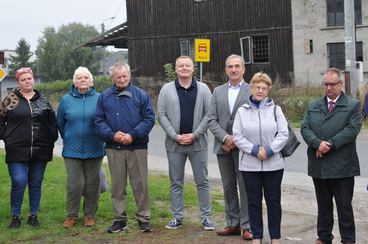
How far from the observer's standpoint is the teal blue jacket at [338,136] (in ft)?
19.7

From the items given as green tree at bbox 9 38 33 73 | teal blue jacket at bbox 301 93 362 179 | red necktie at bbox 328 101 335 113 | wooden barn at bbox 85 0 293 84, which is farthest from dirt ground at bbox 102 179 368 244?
green tree at bbox 9 38 33 73

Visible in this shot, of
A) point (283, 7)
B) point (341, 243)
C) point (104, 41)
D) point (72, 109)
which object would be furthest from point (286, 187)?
point (104, 41)

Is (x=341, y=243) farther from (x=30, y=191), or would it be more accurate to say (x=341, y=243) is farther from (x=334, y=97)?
(x=30, y=191)

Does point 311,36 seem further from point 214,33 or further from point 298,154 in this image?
point 298,154

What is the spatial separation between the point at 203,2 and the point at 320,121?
30.2m

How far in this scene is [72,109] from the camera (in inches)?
281

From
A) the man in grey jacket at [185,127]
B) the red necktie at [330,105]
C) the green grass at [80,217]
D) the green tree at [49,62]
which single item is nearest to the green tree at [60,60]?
the green tree at [49,62]

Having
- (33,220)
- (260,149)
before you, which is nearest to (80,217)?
(33,220)

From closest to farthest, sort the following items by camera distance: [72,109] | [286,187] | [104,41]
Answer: [72,109] < [286,187] < [104,41]

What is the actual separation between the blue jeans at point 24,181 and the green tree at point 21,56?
8960 centimetres

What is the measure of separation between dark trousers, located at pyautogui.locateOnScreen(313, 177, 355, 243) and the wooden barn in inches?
1106

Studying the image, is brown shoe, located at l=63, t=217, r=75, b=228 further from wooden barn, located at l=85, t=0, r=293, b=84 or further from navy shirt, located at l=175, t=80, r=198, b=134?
wooden barn, located at l=85, t=0, r=293, b=84

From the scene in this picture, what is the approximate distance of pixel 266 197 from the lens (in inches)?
246

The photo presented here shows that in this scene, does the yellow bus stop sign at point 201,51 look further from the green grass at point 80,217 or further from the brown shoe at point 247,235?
the brown shoe at point 247,235
